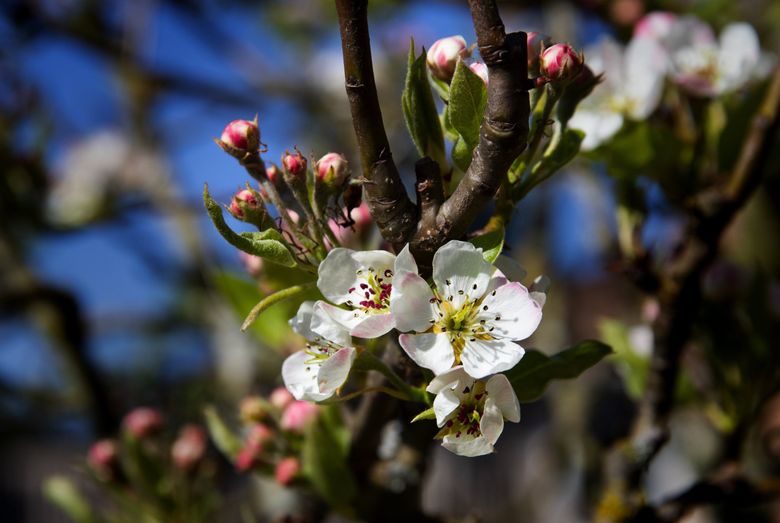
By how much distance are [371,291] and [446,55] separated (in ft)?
0.55

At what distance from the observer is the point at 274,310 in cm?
74

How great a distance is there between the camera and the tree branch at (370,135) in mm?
413

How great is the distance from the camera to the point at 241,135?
0.47 metres

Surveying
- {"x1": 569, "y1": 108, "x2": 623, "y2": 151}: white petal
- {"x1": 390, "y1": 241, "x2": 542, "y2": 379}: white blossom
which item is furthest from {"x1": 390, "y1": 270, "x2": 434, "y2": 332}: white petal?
{"x1": 569, "y1": 108, "x2": 623, "y2": 151}: white petal

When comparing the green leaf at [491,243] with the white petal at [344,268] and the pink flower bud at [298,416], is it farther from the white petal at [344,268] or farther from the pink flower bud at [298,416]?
the pink flower bud at [298,416]

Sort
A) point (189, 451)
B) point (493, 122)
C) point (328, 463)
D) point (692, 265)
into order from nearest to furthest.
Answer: point (493, 122), point (328, 463), point (692, 265), point (189, 451)

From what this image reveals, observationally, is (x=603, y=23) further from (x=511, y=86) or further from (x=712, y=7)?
(x=511, y=86)

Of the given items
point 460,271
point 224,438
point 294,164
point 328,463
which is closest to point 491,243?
point 460,271

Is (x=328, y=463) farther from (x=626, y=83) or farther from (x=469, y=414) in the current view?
(x=626, y=83)

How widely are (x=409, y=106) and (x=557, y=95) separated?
0.31 feet

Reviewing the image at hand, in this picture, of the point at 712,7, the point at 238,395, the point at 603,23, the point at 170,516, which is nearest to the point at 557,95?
the point at 170,516

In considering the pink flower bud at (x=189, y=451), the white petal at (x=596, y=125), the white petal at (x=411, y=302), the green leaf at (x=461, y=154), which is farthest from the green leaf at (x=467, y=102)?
the pink flower bud at (x=189, y=451)

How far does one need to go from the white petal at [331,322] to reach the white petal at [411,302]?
4cm

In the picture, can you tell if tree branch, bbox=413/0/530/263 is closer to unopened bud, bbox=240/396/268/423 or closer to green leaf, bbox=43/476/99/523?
unopened bud, bbox=240/396/268/423
